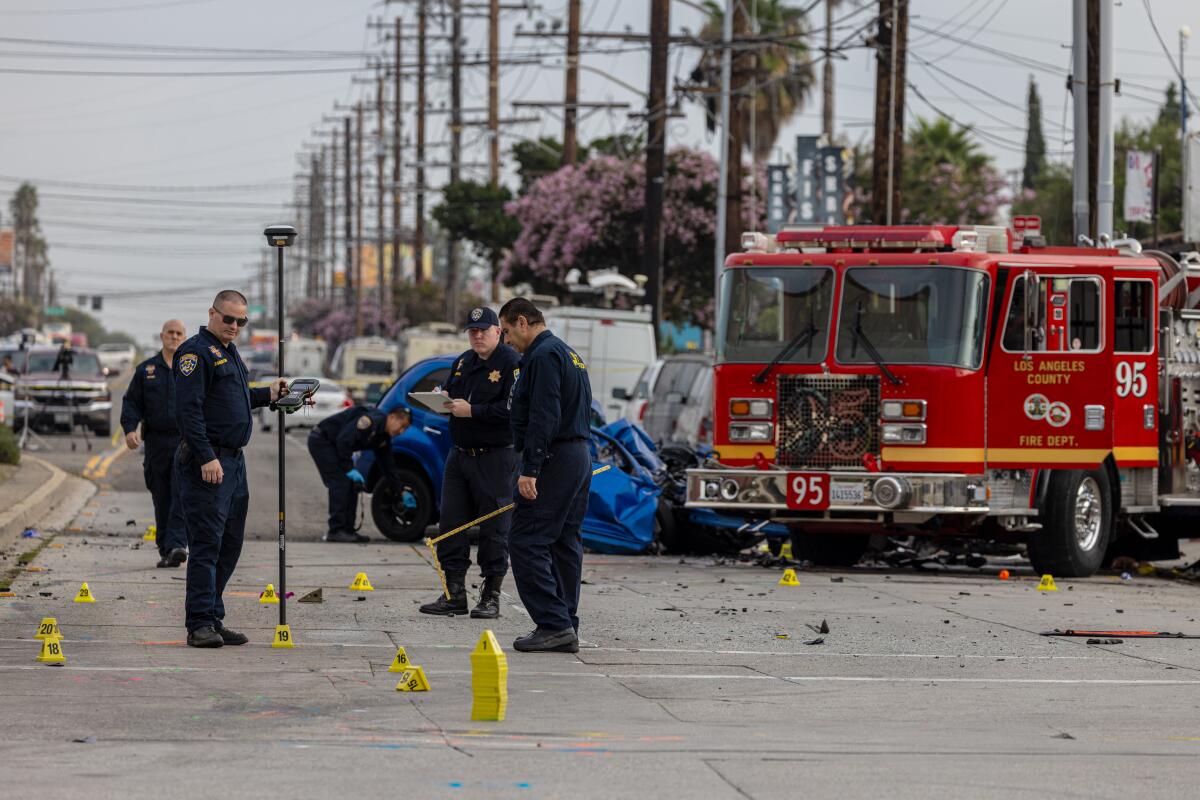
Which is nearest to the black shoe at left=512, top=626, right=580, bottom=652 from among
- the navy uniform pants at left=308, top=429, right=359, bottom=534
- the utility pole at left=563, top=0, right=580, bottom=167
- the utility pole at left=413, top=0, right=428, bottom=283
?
the navy uniform pants at left=308, top=429, right=359, bottom=534

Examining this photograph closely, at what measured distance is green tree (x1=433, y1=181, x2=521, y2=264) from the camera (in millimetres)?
57594

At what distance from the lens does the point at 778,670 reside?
10.7m

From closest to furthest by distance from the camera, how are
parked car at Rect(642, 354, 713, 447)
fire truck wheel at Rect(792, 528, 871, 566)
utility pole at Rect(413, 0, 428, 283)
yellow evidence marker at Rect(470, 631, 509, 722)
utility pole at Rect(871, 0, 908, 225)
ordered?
yellow evidence marker at Rect(470, 631, 509, 722) → fire truck wheel at Rect(792, 528, 871, 566) → parked car at Rect(642, 354, 713, 447) → utility pole at Rect(871, 0, 908, 225) → utility pole at Rect(413, 0, 428, 283)

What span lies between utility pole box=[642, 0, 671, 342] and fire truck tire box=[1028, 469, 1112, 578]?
18716mm

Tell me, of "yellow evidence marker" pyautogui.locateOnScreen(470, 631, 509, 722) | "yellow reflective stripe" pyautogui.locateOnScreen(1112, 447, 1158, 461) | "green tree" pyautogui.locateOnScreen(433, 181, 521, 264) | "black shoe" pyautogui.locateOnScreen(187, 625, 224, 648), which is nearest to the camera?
Result: "yellow evidence marker" pyautogui.locateOnScreen(470, 631, 509, 722)

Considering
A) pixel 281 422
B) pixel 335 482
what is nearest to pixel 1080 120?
pixel 335 482

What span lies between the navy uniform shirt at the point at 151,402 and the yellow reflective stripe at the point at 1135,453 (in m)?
8.04

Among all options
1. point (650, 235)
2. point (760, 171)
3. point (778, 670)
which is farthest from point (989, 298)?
point (760, 171)

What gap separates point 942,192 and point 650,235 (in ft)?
77.1

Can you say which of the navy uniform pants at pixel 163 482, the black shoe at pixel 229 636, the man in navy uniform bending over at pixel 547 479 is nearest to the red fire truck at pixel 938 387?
the navy uniform pants at pixel 163 482

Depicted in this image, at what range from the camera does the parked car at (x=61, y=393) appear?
3981 centimetres

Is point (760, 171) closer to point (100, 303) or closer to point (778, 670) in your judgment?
point (778, 670)

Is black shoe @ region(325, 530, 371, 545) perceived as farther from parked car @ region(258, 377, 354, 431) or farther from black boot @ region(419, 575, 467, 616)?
parked car @ region(258, 377, 354, 431)

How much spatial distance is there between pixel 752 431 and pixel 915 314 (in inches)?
67.4
